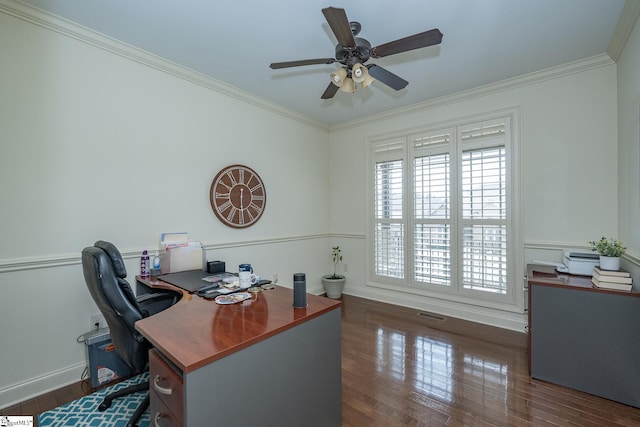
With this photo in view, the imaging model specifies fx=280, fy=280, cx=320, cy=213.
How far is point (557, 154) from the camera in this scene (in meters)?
2.89

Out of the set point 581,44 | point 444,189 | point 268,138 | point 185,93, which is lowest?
point 444,189

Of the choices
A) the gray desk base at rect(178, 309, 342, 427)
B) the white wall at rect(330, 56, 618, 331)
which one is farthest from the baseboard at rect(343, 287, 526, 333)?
the gray desk base at rect(178, 309, 342, 427)

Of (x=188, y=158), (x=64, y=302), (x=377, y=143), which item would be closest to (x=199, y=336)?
(x=64, y=302)

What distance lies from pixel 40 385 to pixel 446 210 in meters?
4.17

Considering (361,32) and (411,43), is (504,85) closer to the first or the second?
(361,32)

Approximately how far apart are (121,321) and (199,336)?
1.99 feet

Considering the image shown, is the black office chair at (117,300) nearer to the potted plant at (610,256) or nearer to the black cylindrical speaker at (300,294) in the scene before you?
the black cylindrical speaker at (300,294)

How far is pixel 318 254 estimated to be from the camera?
4.49 metres

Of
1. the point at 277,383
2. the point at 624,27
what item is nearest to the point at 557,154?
the point at 624,27

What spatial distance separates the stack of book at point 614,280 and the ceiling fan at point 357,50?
6.64ft

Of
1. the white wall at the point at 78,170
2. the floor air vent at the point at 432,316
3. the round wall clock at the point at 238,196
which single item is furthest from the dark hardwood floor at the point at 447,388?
the round wall clock at the point at 238,196

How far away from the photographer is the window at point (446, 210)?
10.5ft

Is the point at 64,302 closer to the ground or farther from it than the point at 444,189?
closer to the ground

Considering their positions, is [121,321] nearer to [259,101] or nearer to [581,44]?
[259,101]
